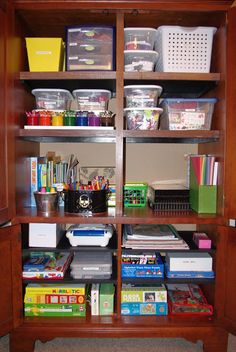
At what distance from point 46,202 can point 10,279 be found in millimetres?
418

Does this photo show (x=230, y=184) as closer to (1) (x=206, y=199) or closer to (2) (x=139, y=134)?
(1) (x=206, y=199)

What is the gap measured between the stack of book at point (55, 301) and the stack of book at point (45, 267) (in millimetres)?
78

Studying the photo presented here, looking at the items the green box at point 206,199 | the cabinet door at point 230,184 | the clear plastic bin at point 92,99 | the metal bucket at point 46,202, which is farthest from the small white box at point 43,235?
the cabinet door at point 230,184

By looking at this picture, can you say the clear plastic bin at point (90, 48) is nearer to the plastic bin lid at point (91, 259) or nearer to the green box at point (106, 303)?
the plastic bin lid at point (91, 259)

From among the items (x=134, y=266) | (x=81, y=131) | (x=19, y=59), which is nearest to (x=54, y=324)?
(x=134, y=266)

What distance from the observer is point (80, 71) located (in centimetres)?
137

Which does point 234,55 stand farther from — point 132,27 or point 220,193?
point 220,193

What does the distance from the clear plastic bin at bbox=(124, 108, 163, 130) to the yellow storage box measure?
0.46 m

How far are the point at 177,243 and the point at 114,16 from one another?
1.21m

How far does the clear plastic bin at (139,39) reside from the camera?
54.3 inches

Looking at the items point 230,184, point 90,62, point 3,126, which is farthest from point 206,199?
point 3,126

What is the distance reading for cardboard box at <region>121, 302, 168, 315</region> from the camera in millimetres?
1454

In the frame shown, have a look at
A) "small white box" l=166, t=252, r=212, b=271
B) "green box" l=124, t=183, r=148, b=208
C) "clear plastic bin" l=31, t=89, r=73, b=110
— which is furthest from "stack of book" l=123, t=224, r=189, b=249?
"clear plastic bin" l=31, t=89, r=73, b=110

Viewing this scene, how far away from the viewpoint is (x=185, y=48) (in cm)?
138
